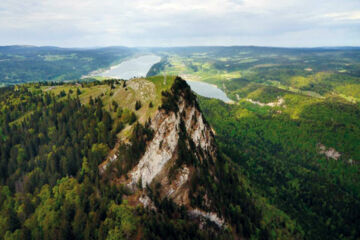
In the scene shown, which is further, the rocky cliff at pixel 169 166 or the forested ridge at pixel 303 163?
the forested ridge at pixel 303 163

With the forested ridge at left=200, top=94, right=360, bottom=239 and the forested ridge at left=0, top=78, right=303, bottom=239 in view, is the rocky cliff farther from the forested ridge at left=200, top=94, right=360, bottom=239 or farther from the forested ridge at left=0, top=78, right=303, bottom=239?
the forested ridge at left=200, top=94, right=360, bottom=239

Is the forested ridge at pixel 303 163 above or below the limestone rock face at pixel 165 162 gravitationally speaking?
below

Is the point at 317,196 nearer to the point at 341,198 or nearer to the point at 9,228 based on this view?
the point at 341,198

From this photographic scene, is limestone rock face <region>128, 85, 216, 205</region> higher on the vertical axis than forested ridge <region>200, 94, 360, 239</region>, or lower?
higher

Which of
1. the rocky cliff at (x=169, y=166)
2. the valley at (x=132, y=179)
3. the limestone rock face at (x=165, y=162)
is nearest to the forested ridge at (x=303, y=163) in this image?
the valley at (x=132, y=179)

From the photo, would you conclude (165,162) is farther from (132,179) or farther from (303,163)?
(303,163)

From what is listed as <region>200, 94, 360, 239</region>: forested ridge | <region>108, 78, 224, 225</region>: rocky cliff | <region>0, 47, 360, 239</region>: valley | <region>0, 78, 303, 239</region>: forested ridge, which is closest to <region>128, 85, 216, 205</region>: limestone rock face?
<region>108, 78, 224, 225</region>: rocky cliff

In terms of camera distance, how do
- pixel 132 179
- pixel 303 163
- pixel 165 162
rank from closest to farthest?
1. pixel 132 179
2. pixel 165 162
3. pixel 303 163

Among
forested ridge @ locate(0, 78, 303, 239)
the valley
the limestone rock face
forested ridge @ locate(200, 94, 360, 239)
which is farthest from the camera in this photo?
forested ridge @ locate(200, 94, 360, 239)

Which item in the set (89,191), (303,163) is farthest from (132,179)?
(303,163)

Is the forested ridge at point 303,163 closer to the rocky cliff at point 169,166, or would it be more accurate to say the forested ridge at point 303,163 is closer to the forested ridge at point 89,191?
the forested ridge at point 89,191

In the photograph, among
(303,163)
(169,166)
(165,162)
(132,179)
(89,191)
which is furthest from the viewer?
(303,163)
